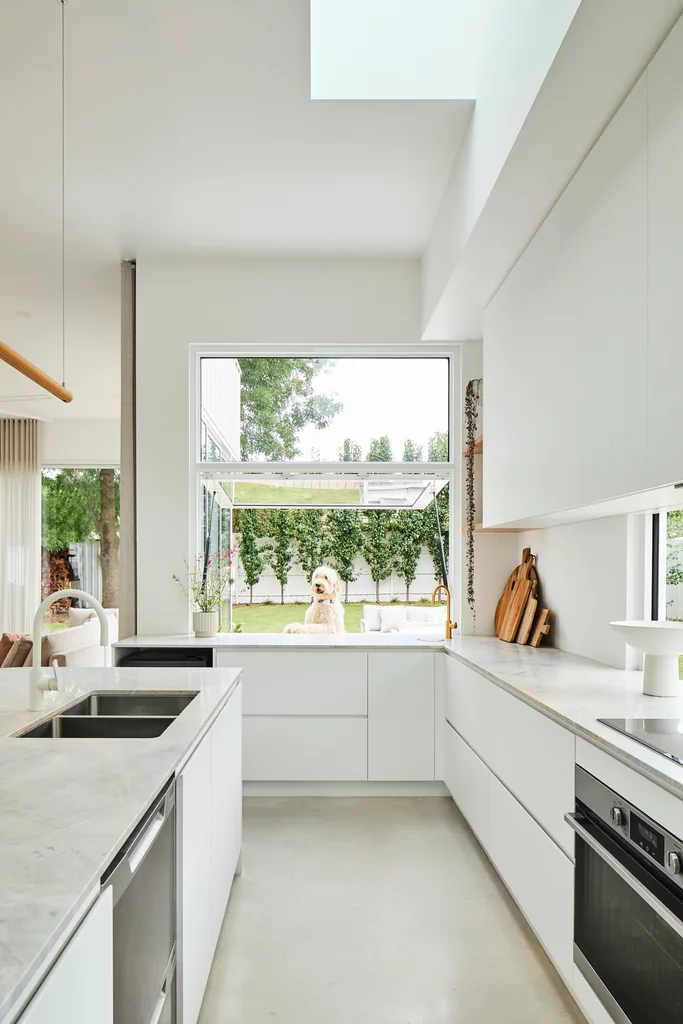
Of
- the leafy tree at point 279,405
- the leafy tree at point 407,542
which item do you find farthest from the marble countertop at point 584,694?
the leafy tree at point 279,405

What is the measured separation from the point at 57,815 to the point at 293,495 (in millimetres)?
3108

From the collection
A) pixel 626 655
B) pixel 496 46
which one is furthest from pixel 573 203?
pixel 626 655

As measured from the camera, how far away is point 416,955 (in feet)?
7.43

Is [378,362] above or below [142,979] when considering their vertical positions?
above

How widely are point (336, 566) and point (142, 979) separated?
312 centimetres

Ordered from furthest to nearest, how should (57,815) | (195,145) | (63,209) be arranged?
1. (63,209)
2. (195,145)
3. (57,815)

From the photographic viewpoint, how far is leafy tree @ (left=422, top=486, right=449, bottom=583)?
426 cm

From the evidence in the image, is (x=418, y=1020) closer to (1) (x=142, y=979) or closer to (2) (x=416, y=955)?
(2) (x=416, y=955)

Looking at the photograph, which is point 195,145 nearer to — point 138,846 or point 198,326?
point 198,326

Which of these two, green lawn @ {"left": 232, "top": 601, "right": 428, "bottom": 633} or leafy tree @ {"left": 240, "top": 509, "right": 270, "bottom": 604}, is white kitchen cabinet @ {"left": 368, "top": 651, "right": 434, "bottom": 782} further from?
leafy tree @ {"left": 240, "top": 509, "right": 270, "bottom": 604}

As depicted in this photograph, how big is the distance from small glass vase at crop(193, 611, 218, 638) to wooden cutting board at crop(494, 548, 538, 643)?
1.55 metres

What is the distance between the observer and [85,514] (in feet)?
26.5

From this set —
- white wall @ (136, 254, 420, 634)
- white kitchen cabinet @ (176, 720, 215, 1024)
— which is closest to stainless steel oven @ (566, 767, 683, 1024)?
white kitchen cabinet @ (176, 720, 215, 1024)

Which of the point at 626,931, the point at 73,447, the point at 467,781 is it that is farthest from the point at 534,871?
the point at 73,447
